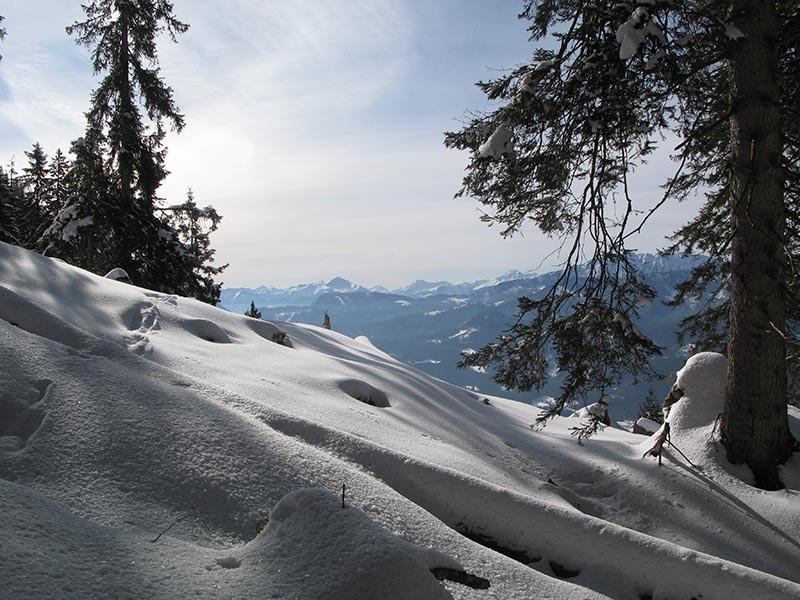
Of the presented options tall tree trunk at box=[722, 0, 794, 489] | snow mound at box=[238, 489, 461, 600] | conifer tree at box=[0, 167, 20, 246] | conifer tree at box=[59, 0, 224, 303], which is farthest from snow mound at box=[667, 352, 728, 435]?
conifer tree at box=[0, 167, 20, 246]

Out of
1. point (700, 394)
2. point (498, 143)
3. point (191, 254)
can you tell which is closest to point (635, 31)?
point (498, 143)

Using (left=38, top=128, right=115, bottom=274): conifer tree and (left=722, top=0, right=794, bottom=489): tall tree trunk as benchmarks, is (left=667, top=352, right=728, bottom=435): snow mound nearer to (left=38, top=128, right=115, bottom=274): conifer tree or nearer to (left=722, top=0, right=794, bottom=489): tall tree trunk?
(left=722, top=0, right=794, bottom=489): tall tree trunk

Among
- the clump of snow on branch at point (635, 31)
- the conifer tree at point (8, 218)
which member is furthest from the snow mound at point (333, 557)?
the conifer tree at point (8, 218)

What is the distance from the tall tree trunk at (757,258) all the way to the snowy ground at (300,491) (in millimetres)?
534

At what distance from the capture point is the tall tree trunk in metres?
5.38

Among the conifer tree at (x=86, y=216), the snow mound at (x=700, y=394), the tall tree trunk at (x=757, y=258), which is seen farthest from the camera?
the conifer tree at (x=86, y=216)

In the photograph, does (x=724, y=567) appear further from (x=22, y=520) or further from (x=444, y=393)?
(x=444, y=393)

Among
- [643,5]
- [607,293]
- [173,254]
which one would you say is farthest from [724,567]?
[173,254]

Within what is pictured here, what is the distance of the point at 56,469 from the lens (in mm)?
2367

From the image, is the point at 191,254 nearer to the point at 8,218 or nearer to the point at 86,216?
the point at 86,216

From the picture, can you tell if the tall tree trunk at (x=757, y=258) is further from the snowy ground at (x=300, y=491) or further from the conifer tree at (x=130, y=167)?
the conifer tree at (x=130, y=167)

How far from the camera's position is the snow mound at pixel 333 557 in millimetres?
1714

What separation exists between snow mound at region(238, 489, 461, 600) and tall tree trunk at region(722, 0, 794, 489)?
19.2ft

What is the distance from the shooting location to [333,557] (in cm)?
184
